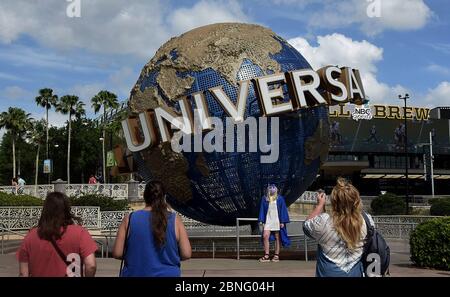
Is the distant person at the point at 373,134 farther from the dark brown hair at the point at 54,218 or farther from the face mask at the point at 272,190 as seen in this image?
the dark brown hair at the point at 54,218

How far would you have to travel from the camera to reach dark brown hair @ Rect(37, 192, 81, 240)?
4.39 meters

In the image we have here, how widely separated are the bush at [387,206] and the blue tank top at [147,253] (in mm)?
34397

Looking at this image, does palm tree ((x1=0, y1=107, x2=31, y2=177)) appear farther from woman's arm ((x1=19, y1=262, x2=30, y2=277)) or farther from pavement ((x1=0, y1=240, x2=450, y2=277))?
woman's arm ((x1=19, y1=262, x2=30, y2=277))

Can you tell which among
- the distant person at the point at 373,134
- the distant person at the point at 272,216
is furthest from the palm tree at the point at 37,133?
the distant person at the point at 272,216

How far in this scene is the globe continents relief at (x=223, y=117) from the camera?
40.0 feet

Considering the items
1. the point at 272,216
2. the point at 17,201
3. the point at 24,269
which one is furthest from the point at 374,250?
the point at 17,201

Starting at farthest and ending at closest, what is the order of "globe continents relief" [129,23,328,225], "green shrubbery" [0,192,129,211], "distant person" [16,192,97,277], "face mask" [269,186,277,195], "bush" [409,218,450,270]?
"green shrubbery" [0,192,129,211] < "globe continents relief" [129,23,328,225] < "face mask" [269,186,277,195] < "bush" [409,218,450,270] < "distant person" [16,192,97,277]

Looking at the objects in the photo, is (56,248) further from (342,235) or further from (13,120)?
(13,120)

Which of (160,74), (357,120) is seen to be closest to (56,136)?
(357,120)

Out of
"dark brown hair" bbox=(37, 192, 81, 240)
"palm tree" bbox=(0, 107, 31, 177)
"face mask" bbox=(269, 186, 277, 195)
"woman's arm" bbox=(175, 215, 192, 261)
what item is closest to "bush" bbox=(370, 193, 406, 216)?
"face mask" bbox=(269, 186, 277, 195)

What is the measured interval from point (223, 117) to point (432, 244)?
480 cm

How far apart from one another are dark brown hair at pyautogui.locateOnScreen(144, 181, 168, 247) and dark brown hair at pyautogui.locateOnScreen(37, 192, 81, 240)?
2.10 feet

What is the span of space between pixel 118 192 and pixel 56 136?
43.7 m
